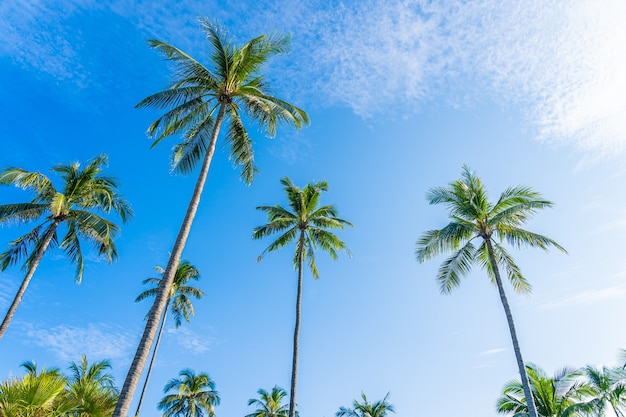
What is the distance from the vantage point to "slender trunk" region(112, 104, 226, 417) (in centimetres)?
876

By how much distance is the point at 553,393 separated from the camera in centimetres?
2181

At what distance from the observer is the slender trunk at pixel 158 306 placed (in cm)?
876

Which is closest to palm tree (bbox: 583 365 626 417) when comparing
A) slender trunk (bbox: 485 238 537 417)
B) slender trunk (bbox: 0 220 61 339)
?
slender trunk (bbox: 485 238 537 417)

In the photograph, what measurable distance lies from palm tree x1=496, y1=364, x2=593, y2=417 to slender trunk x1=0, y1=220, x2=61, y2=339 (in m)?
25.7

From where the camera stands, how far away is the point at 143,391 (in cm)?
2948

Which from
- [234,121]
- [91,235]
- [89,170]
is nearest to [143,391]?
[91,235]

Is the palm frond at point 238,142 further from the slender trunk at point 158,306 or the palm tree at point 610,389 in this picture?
the palm tree at point 610,389

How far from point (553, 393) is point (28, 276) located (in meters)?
27.9

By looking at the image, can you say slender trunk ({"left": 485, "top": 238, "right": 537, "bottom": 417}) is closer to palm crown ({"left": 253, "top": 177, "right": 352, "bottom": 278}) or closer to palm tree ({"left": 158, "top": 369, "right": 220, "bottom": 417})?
palm crown ({"left": 253, "top": 177, "right": 352, "bottom": 278})

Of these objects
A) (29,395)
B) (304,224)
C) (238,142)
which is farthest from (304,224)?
(29,395)

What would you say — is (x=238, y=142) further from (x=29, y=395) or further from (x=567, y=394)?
(x=567, y=394)

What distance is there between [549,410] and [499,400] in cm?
269

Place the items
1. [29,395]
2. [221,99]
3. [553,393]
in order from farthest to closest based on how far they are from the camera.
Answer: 1. [553,393]
2. [221,99]
3. [29,395]

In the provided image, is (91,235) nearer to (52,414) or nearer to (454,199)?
(52,414)
